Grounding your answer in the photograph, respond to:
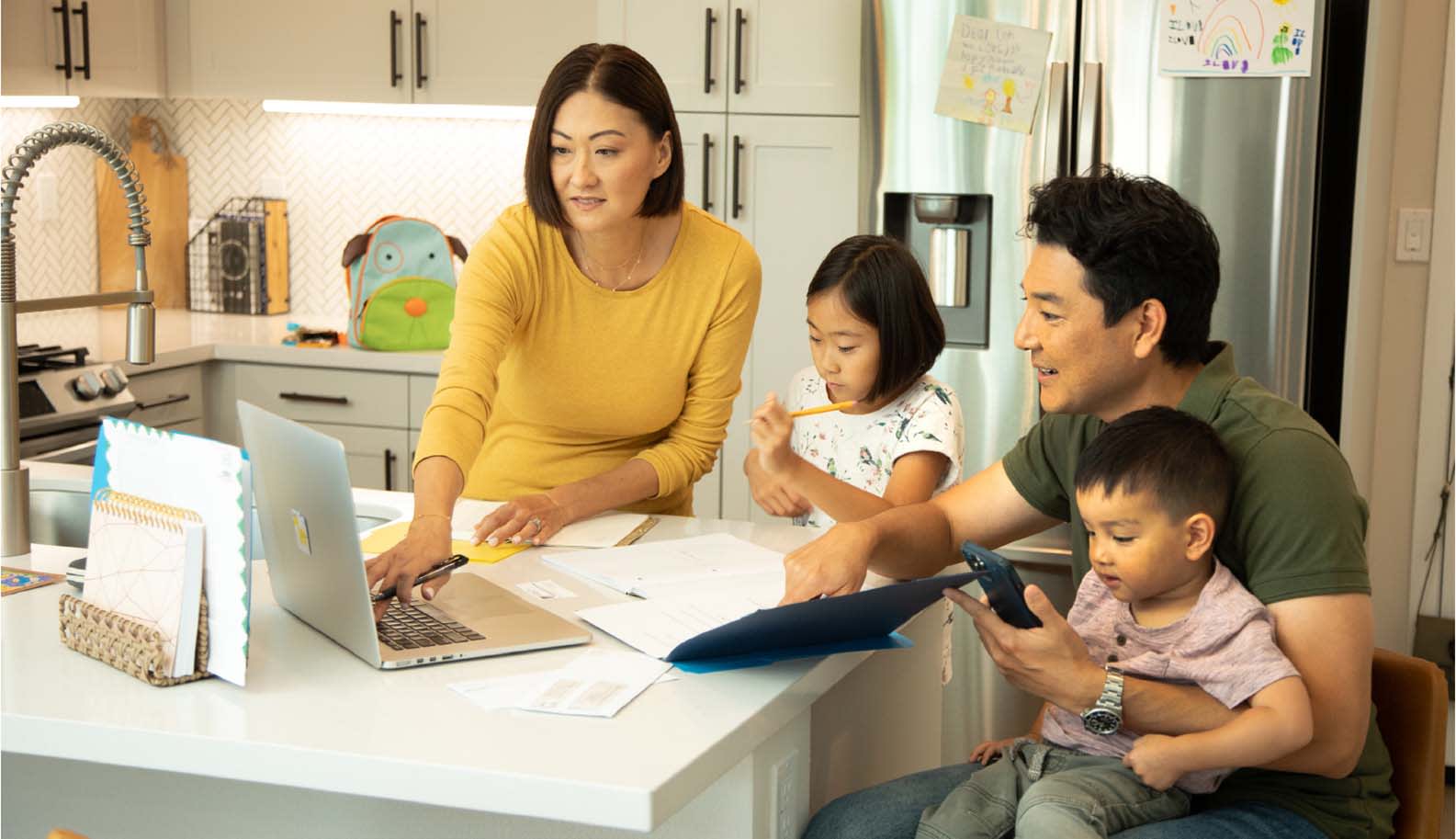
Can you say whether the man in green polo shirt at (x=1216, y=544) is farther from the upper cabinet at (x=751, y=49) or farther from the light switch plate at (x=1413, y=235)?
the light switch plate at (x=1413, y=235)

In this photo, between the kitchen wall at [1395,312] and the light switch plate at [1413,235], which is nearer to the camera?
the kitchen wall at [1395,312]

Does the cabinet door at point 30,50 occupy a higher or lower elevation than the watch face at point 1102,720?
higher

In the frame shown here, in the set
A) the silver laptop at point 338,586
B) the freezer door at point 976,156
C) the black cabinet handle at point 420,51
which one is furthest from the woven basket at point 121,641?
the black cabinet handle at point 420,51

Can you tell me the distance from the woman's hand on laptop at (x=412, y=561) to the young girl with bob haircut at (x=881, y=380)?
55 cm

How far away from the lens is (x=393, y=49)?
3926mm

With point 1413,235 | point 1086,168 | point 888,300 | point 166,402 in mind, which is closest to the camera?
point 888,300

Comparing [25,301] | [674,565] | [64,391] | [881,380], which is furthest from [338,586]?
[64,391]

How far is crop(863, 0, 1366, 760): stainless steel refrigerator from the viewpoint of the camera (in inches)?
117

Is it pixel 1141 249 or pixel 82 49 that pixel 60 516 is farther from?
pixel 82 49

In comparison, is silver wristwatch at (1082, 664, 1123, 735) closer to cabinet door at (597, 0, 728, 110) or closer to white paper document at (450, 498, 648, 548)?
white paper document at (450, 498, 648, 548)

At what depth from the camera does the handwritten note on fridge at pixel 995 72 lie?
305 centimetres

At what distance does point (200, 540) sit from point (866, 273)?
1.09 metres

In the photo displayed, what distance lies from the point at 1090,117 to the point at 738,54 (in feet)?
2.76

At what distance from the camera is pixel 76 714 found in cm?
135
